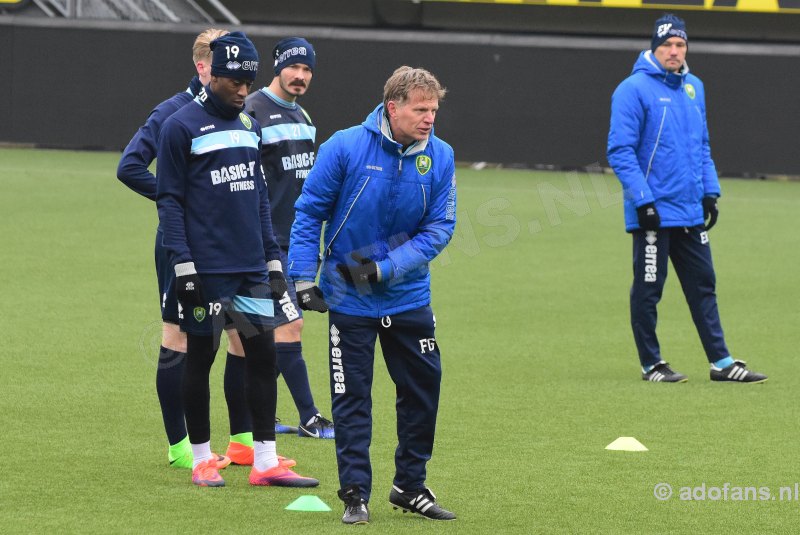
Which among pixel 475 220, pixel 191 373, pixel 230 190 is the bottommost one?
pixel 475 220

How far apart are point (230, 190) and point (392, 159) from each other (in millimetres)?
837

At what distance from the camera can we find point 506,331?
10594 millimetres

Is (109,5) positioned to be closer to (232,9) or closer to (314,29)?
(232,9)

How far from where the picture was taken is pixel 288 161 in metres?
7.35

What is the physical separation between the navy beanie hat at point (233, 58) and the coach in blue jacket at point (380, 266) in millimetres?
589

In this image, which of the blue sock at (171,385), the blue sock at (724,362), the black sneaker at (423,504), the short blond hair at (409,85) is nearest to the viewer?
the short blond hair at (409,85)

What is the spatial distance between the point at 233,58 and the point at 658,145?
3884mm

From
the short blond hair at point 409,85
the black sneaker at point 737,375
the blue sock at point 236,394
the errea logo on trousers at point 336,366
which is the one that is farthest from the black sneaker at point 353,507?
the black sneaker at point 737,375

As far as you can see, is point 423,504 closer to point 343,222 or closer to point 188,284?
point 343,222

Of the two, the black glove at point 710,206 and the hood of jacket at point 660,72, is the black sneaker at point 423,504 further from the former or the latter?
the hood of jacket at point 660,72

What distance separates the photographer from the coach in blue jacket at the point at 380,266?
5605 millimetres

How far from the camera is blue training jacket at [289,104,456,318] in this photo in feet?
18.4

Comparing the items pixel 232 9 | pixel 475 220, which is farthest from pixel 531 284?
pixel 232 9

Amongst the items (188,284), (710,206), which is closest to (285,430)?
(188,284)
